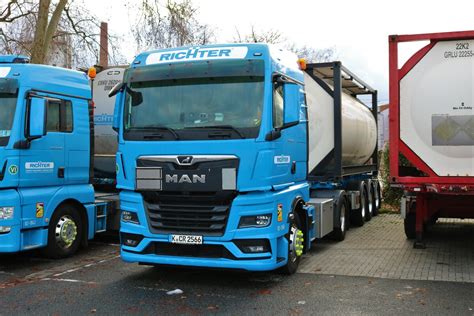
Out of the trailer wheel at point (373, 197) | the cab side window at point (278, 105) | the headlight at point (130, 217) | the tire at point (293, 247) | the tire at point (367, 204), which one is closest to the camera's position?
the cab side window at point (278, 105)

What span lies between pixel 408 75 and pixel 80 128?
5.61 m

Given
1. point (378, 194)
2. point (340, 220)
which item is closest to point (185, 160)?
point (340, 220)

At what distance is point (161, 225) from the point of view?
6.53 m

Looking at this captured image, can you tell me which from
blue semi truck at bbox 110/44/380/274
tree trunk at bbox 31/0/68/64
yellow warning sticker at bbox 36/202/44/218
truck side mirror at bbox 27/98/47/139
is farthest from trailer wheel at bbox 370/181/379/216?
tree trunk at bbox 31/0/68/64

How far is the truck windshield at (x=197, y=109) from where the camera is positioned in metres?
6.31

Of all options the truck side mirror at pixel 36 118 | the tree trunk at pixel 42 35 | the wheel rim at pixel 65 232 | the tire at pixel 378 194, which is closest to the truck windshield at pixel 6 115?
the truck side mirror at pixel 36 118

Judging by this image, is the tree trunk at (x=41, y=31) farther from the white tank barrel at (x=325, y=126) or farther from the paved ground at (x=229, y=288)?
the white tank barrel at (x=325, y=126)

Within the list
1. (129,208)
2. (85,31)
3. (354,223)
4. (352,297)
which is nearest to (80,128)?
(129,208)

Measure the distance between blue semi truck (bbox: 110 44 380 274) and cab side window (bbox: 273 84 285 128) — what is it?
0.01 metres

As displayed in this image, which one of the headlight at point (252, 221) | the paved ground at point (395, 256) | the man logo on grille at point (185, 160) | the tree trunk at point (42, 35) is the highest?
the tree trunk at point (42, 35)

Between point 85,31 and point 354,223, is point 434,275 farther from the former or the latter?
point 85,31

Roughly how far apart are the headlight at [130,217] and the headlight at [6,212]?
1901 millimetres

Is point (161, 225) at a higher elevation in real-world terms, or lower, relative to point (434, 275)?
higher

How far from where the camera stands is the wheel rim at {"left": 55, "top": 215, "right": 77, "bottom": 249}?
333 inches
